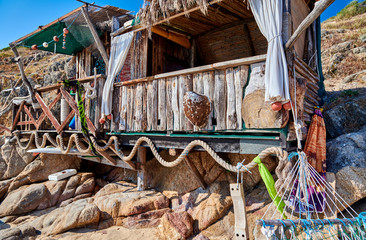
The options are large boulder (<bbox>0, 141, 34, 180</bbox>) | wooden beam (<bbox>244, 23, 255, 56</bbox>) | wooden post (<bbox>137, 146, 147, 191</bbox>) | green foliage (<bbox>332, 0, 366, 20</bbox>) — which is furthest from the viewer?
green foliage (<bbox>332, 0, 366, 20</bbox>)

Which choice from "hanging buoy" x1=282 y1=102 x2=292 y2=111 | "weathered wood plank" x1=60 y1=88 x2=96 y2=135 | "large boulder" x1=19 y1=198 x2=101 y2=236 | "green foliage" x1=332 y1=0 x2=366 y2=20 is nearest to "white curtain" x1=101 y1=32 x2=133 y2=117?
"weathered wood plank" x1=60 y1=88 x2=96 y2=135

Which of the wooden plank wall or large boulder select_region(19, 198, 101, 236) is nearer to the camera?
the wooden plank wall

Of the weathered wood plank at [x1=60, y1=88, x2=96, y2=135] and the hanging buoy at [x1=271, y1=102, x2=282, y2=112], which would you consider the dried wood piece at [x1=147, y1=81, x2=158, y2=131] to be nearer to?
the weathered wood plank at [x1=60, y1=88, x2=96, y2=135]

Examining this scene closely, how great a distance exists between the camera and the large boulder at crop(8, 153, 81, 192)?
8.22 m

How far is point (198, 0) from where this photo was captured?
438 cm

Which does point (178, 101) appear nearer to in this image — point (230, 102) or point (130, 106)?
point (230, 102)

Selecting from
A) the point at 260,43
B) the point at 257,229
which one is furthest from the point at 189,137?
the point at 260,43

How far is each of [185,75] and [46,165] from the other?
686 cm

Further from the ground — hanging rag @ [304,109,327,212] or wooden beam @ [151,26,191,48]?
wooden beam @ [151,26,191,48]

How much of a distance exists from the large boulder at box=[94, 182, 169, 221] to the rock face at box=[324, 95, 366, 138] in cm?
465

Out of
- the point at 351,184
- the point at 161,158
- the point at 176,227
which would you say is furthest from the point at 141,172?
the point at 351,184

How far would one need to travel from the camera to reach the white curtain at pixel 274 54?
11.2ft

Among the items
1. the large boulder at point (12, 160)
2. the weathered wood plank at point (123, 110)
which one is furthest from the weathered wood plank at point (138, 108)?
the large boulder at point (12, 160)

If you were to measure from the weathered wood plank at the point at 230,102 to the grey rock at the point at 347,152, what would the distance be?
75.6 inches
